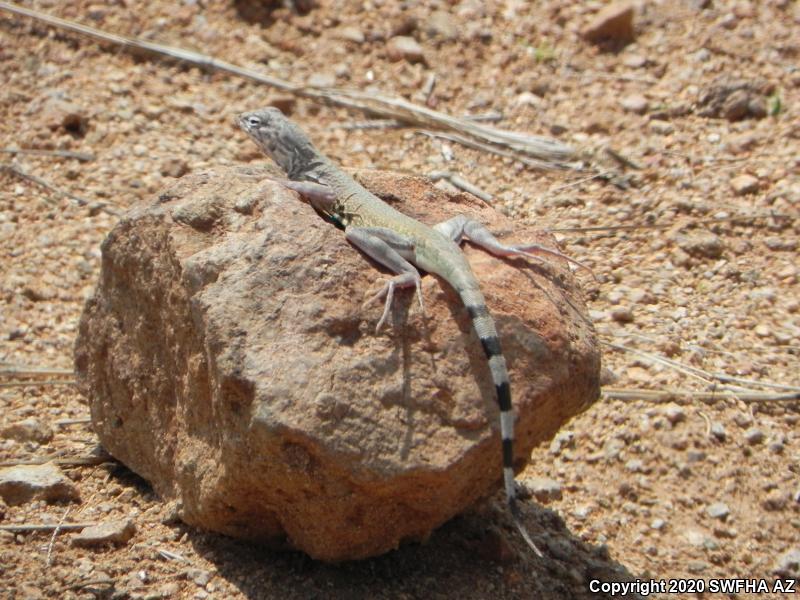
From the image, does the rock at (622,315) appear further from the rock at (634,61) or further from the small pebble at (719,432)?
the rock at (634,61)

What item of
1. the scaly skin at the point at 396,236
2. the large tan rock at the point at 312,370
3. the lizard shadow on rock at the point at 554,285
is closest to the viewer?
the large tan rock at the point at 312,370

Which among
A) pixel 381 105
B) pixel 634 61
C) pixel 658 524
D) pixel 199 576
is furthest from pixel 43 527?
pixel 634 61

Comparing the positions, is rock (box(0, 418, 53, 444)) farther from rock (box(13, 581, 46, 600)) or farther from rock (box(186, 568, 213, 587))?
rock (box(186, 568, 213, 587))

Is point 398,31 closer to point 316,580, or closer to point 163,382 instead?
point 163,382

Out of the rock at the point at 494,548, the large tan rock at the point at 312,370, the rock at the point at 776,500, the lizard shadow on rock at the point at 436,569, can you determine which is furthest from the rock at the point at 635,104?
the rock at the point at 494,548

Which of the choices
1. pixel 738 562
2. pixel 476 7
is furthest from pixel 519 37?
pixel 738 562

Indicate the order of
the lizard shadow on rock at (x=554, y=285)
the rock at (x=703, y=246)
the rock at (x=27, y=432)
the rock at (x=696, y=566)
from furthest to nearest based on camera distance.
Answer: the rock at (x=703, y=246) < the rock at (x=27, y=432) < the rock at (x=696, y=566) < the lizard shadow on rock at (x=554, y=285)
